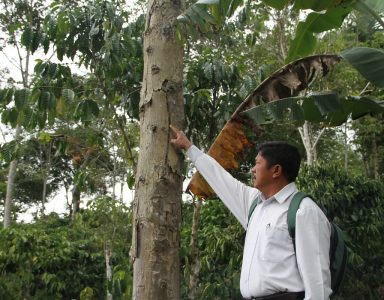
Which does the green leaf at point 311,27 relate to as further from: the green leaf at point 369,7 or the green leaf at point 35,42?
the green leaf at point 35,42

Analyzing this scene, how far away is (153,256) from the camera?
231 cm

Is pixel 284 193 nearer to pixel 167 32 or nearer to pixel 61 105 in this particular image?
pixel 167 32

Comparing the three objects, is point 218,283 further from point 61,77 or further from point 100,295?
point 100,295

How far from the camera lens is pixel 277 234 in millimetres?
2174

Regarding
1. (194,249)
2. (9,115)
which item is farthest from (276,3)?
(194,249)

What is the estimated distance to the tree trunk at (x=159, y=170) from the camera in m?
2.31

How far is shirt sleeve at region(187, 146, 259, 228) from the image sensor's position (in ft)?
8.38

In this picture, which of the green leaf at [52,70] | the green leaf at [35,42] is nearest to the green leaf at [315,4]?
the green leaf at [52,70]

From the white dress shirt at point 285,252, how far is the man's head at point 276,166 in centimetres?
6

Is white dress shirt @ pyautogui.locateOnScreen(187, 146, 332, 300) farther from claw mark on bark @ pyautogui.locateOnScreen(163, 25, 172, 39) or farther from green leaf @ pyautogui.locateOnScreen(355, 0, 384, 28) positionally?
green leaf @ pyautogui.locateOnScreen(355, 0, 384, 28)

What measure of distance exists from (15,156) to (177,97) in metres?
2.11

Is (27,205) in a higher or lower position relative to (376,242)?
higher

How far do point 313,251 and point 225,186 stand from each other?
0.62 m

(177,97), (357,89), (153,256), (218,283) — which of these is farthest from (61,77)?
(357,89)
